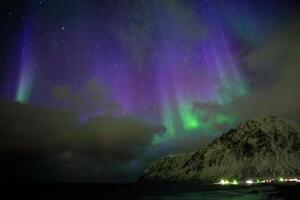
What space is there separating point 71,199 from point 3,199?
3305 cm

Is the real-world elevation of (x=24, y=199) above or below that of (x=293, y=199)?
above

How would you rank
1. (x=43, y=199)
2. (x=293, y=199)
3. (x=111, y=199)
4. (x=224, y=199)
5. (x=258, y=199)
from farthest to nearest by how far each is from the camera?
(x=43, y=199) → (x=111, y=199) → (x=224, y=199) → (x=258, y=199) → (x=293, y=199)

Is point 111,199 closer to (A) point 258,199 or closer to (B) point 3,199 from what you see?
(B) point 3,199

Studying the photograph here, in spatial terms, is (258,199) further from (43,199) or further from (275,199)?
(43,199)

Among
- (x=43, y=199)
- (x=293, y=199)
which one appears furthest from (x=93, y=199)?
(x=293, y=199)

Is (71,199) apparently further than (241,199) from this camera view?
Yes

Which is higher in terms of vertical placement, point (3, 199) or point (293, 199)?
point (3, 199)

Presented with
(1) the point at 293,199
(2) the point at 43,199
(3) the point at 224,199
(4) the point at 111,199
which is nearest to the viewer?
(1) the point at 293,199

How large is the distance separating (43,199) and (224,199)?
95.5 m

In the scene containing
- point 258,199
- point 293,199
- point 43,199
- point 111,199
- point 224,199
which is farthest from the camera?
point 43,199

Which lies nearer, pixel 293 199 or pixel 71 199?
pixel 293 199

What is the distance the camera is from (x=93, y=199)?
6978 inches

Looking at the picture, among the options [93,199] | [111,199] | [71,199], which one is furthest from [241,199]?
[71,199]

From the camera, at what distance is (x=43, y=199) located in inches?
7229
